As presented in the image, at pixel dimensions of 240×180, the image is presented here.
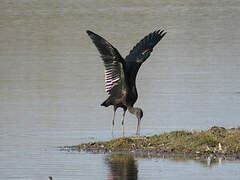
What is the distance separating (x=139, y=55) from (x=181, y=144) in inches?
108


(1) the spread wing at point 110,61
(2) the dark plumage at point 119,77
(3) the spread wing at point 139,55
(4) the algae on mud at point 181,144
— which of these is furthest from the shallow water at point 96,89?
(3) the spread wing at point 139,55

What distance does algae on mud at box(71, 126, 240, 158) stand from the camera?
1490 centimetres

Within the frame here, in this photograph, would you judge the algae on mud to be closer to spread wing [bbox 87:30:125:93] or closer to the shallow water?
the shallow water

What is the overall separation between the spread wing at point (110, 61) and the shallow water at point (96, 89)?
1.05 m

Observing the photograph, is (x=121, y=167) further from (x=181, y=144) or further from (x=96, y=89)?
(x=96, y=89)

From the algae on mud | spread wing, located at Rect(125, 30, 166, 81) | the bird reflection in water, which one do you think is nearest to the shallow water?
the bird reflection in water

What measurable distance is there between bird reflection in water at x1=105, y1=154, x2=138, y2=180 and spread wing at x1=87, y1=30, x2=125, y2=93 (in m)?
1.80

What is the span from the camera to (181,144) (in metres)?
15.1

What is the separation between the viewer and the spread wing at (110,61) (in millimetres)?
15875

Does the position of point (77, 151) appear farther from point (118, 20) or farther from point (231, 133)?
point (118, 20)

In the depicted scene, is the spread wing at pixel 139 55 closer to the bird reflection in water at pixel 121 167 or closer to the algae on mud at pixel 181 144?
the algae on mud at pixel 181 144

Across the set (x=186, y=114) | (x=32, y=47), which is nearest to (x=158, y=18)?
(x=32, y=47)

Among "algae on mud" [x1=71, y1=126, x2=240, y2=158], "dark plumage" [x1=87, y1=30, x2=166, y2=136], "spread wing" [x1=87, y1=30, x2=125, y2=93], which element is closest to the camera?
"algae on mud" [x1=71, y1=126, x2=240, y2=158]

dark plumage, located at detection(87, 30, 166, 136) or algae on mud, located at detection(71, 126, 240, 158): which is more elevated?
dark plumage, located at detection(87, 30, 166, 136)
